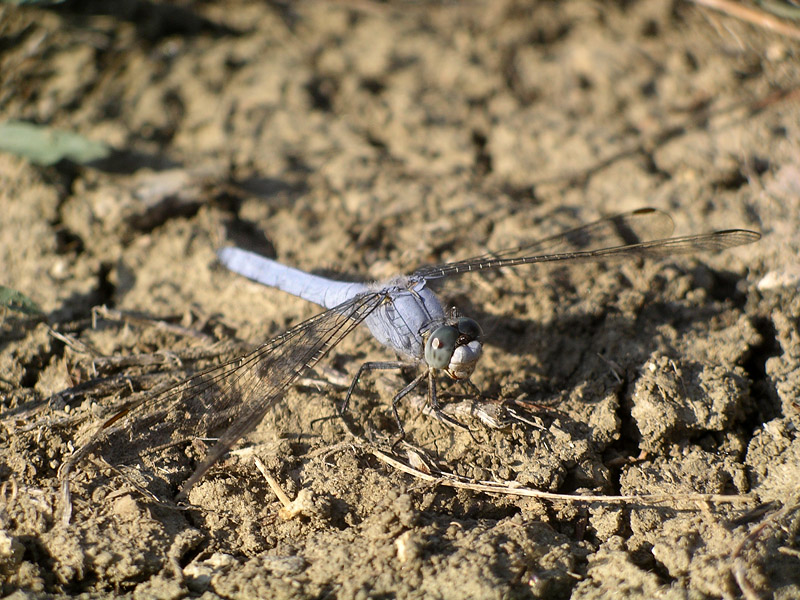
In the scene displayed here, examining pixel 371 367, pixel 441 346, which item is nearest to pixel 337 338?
pixel 371 367

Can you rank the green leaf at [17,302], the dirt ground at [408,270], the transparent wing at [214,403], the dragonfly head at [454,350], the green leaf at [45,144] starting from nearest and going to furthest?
the dirt ground at [408,270], the transparent wing at [214,403], the dragonfly head at [454,350], the green leaf at [17,302], the green leaf at [45,144]

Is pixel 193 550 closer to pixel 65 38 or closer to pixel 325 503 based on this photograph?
pixel 325 503

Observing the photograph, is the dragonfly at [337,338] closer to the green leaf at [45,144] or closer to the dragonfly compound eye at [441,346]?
the dragonfly compound eye at [441,346]

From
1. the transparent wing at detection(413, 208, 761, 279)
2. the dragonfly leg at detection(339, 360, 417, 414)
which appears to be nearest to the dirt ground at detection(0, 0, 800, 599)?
the dragonfly leg at detection(339, 360, 417, 414)

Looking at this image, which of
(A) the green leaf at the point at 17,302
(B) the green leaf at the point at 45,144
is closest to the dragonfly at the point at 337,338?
(A) the green leaf at the point at 17,302

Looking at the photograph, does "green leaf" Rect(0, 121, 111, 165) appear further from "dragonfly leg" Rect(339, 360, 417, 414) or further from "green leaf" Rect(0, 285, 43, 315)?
"dragonfly leg" Rect(339, 360, 417, 414)

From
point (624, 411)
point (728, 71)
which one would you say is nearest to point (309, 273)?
point (624, 411)
